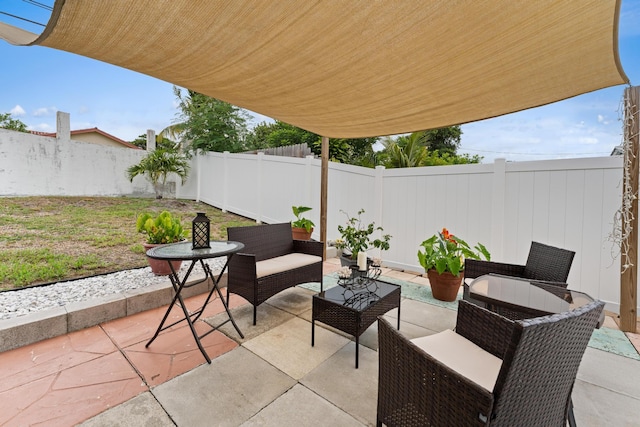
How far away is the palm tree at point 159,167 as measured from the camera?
7718 mm

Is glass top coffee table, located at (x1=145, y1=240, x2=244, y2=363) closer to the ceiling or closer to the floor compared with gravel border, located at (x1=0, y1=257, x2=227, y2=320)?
closer to the ceiling

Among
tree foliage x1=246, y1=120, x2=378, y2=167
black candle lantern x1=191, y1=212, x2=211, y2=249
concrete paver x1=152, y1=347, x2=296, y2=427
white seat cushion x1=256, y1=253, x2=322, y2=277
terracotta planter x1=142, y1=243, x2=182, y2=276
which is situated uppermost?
tree foliage x1=246, y1=120, x2=378, y2=167

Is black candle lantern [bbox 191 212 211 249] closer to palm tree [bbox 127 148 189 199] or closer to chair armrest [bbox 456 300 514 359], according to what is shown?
chair armrest [bbox 456 300 514 359]

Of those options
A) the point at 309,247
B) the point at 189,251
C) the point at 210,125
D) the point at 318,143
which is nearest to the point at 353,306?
the point at 189,251

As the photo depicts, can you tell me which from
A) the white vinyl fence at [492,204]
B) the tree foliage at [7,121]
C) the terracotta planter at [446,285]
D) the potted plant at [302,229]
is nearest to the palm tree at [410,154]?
the white vinyl fence at [492,204]

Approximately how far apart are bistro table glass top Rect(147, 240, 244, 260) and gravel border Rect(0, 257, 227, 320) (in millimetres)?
1195

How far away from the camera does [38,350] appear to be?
7.63ft

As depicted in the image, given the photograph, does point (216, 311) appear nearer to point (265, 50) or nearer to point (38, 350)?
point (38, 350)

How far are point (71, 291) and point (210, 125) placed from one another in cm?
696

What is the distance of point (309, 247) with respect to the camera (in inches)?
153

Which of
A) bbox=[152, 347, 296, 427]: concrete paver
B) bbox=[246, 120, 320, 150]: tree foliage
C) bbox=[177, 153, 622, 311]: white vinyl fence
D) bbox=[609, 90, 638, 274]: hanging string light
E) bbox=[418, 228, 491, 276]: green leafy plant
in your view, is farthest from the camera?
bbox=[246, 120, 320, 150]: tree foliage

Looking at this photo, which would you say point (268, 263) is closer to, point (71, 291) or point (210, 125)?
point (71, 291)

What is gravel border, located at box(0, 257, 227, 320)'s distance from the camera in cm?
276

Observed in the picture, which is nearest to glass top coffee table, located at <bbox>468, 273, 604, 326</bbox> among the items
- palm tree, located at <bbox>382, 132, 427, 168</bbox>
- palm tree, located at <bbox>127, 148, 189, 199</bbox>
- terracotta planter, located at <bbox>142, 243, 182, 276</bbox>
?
terracotta planter, located at <bbox>142, 243, 182, 276</bbox>
